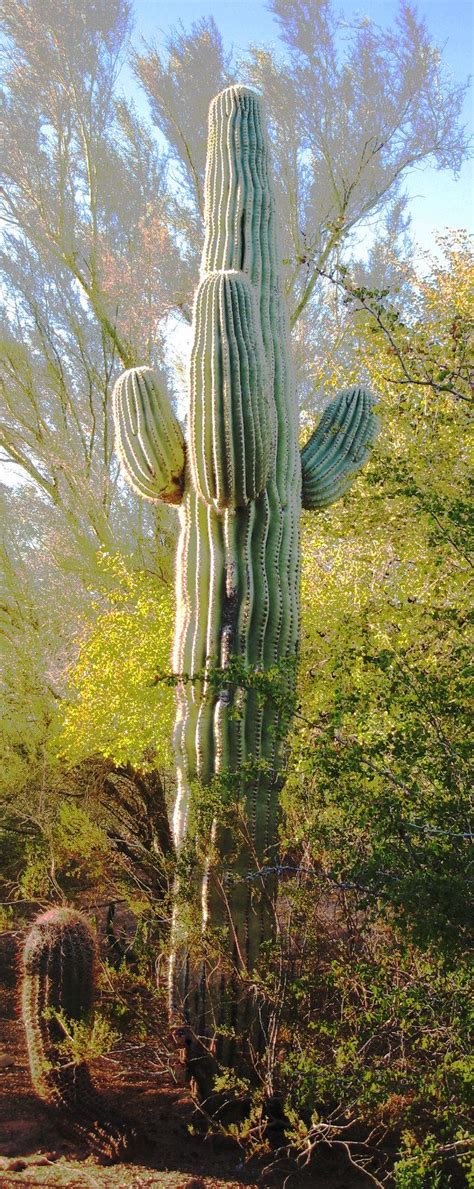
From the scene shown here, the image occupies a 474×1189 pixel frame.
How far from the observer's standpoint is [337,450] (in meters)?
5.18

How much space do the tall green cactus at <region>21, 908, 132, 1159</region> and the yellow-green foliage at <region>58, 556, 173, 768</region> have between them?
4.76 ft

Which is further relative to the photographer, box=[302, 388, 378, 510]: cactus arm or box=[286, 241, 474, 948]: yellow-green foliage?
box=[302, 388, 378, 510]: cactus arm

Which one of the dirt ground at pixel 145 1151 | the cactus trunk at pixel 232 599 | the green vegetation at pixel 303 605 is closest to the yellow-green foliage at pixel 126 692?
the green vegetation at pixel 303 605

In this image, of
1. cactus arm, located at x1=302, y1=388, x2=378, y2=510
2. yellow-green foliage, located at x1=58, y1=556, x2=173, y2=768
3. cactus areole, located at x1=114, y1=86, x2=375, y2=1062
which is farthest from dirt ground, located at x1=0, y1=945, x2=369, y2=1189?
cactus arm, located at x1=302, y1=388, x2=378, y2=510

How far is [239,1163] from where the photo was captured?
3838 mm

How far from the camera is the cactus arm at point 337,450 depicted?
5102 mm

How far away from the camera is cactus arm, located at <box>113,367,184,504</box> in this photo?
15.4 feet

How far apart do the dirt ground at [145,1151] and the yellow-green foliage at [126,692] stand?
1843 mm

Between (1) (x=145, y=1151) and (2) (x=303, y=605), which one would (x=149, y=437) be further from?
(1) (x=145, y=1151)

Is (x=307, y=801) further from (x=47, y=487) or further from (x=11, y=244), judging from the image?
(x=11, y=244)

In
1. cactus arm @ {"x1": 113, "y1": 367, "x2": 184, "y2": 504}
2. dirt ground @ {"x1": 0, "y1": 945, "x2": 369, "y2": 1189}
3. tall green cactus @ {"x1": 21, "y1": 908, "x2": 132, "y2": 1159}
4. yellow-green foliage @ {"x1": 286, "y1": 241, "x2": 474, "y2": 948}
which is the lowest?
dirt ground @ {"x1": 0, "y1": 945, "x2": 369, "y2": 1189}

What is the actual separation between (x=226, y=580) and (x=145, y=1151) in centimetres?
239

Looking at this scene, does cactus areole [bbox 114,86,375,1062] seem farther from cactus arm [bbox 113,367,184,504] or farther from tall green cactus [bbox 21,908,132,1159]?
tall green cactus [bbox 21,908,132,1159]

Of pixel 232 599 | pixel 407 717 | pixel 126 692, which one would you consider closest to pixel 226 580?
pixel 232 599
